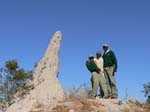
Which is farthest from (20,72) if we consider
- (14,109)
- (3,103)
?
(14,109)

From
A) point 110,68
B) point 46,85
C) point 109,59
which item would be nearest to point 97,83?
point 110,68

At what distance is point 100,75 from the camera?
15375 millimetres

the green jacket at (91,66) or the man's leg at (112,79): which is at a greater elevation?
the green jacket at (91,66)

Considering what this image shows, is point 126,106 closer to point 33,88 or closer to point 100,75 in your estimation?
point 100,75

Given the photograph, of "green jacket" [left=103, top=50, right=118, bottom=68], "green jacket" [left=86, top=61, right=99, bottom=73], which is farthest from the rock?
"green jacket" [left=103, top=50, right=118, bottom=68]

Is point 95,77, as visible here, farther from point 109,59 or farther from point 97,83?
point 109,59

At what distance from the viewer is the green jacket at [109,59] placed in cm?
1512

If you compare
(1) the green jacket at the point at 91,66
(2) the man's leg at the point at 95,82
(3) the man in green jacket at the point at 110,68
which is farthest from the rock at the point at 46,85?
(3) the man in green jacket at the point at 110,68

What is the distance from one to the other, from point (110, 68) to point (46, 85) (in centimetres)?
303

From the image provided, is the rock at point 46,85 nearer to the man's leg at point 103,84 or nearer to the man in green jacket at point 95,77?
the man in green jacket at point 95,77

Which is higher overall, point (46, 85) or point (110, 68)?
point (110, 68)

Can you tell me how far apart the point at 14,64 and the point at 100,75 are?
849cm

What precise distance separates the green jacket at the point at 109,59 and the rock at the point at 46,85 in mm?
2219

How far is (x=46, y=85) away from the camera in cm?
1695
